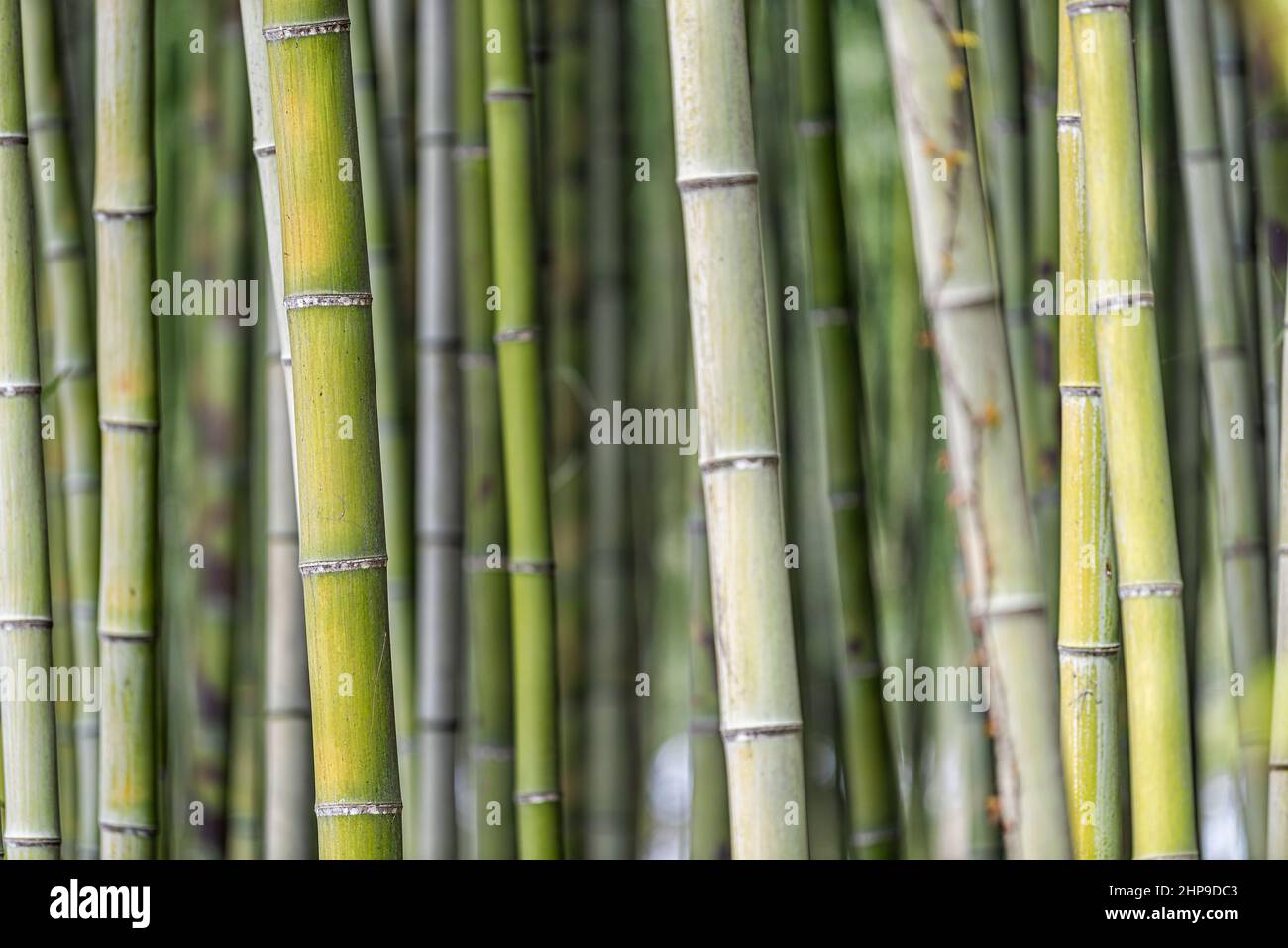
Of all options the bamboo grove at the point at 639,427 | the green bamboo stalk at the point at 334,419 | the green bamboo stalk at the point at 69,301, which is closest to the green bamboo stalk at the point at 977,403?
the bamboo grove at the point at 639,427

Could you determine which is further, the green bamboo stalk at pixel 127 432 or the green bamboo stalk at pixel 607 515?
the green bamboo stalk at pixel 607 515

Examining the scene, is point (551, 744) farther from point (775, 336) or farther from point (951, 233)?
point (951, 233)

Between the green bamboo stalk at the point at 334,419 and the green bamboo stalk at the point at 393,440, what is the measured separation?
1.93 ft

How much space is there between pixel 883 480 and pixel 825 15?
70 cm

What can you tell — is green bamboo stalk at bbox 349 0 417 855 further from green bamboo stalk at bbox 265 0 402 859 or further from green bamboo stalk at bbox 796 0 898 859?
green bamboo stalk at bbox 265 0 402 859

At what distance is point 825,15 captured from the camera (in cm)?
108

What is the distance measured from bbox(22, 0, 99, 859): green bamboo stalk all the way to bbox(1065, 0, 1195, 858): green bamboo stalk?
74 cm

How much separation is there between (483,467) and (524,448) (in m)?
0.19

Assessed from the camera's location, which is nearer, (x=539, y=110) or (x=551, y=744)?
(x=551, y=744)

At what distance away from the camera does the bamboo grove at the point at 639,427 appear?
2.09ft

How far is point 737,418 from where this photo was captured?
0.67 metres

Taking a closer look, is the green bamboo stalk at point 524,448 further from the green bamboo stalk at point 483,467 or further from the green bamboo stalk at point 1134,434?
the green bamboo stalk at point 1134,434
